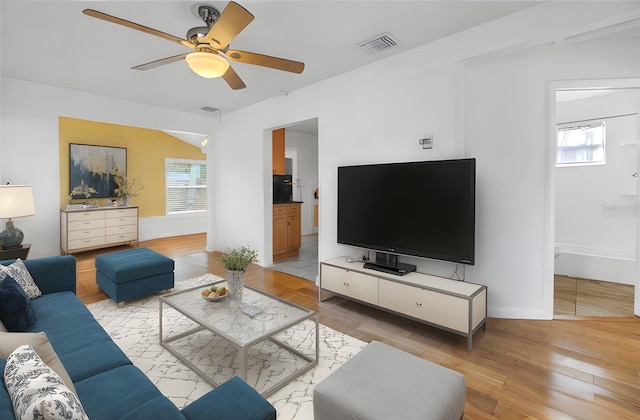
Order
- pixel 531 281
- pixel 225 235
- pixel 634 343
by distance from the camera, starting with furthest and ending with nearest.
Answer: pixel 225 235 < pixel 531 281 < pixel 634 343

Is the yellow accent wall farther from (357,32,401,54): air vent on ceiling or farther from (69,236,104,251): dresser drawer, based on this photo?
(357,32,401,54): air vent on ceiling

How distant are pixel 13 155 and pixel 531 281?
650cm

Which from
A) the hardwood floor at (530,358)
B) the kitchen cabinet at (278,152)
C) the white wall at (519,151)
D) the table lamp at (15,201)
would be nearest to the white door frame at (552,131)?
the white wall at (519,151)

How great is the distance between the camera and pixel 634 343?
2.49 meters

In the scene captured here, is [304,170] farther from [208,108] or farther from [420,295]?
[420,295]

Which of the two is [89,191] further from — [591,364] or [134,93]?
[591,364]

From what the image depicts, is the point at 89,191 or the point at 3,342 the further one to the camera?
the point at 89,191

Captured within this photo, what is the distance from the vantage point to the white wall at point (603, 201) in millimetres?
3941

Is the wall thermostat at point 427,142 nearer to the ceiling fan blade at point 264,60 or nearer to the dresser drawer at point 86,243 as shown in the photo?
the ceiling fan blade at point 264,60

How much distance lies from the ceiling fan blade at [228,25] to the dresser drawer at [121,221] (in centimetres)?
535

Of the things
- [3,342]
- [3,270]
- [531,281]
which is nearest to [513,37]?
[531,281]

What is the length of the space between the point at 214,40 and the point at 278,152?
3.89 metres

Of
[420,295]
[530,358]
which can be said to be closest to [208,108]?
[420,295]

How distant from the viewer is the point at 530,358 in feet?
7.56
